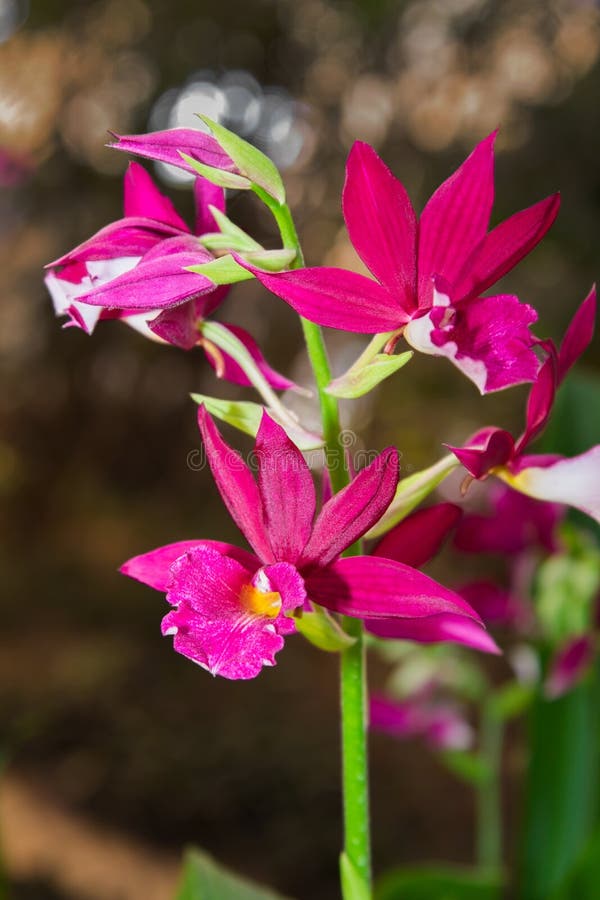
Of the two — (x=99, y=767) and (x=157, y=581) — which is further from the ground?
(x=157, y=581)

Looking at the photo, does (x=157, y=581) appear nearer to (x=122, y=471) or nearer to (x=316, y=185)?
(x=316, y=185)

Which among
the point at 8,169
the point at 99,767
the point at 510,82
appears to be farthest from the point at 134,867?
the point at 510,82

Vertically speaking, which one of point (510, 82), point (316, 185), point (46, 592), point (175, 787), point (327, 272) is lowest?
point (46, 592)

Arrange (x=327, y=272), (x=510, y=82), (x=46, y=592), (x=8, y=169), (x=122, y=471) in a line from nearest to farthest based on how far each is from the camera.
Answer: (x=327, y=272) → (x=510, y=82) → (x=8, y=169) → (x=46, y=592) → (x=122, y=471)

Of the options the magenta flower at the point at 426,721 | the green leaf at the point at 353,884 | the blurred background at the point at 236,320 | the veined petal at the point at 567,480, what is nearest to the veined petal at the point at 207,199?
the veined petal at the point at 567,480

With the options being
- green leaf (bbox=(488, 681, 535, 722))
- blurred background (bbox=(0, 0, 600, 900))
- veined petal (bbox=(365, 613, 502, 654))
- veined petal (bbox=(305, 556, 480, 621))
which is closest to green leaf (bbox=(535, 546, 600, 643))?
green leaf (bbox=(488, 681, 535, 722))

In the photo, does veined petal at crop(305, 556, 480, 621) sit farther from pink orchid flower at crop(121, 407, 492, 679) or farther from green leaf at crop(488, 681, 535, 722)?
green leaf at crop(488, 681, 535, 722)

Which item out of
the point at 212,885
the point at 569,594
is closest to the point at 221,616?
the point at 212,885
